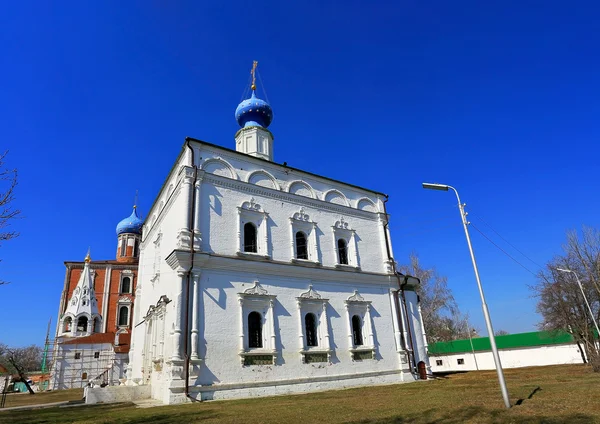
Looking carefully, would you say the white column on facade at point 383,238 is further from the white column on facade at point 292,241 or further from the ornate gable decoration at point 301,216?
the white column on facade at point 292,241

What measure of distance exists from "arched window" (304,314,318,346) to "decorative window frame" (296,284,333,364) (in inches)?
5.3

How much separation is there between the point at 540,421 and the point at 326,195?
14.0 meters

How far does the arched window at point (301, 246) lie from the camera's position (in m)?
17.7

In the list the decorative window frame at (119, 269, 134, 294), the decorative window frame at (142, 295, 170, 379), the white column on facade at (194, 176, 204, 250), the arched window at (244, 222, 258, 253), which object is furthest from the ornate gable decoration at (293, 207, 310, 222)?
the decorative window frame at (119, 269, 134, 294)

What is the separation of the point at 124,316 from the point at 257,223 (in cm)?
2992

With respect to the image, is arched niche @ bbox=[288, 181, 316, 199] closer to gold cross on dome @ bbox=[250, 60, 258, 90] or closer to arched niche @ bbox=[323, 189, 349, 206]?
arched niche @ bbox=[323, 189, 349, 206]

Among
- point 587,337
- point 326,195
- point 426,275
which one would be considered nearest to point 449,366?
point 426,275

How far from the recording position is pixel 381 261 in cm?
2027

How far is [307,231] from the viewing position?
18.1 metres

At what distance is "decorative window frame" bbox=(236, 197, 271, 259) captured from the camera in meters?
15.8

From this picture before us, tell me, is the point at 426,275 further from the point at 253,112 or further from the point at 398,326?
the point at 253,112

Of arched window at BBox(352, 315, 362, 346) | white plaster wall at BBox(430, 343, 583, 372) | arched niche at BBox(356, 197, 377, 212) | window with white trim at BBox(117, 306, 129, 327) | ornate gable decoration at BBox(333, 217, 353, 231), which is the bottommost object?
white plaster wall at BBox(430, 343, 583, 372)

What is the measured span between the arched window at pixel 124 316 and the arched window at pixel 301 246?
2939cm

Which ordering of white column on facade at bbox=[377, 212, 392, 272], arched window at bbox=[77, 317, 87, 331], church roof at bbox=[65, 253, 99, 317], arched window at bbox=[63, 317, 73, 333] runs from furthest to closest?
church roof at bbox=[65, 253, 99, 317], arched window at bbox=[77, 317, 87, 331], arched window at bbox=[63, 317, 73, 333], white column on facade at bbox=[377, 212, 392, 272]
